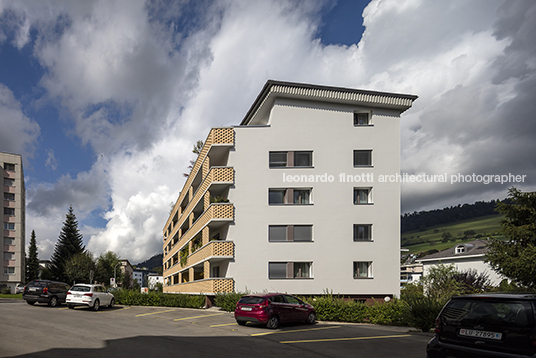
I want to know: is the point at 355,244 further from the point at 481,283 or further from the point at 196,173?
the point at 196,173

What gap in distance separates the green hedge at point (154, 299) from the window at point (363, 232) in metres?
12.0

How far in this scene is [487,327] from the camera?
269 inches

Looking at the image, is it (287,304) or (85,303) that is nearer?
(287,304)

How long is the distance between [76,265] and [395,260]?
5915 cm

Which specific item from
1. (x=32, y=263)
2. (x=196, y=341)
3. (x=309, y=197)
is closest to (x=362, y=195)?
(x=309, y=197)

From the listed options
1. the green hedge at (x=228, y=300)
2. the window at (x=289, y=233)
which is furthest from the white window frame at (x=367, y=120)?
the green hedge at (x=228, y=300)

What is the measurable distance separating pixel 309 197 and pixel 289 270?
17.8 ft

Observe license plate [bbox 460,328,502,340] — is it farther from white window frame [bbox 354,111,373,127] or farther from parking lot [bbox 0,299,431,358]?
white window frame [bbox 354,111,373,127]

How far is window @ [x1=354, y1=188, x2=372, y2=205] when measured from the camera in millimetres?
29938

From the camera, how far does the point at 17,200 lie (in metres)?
74.6

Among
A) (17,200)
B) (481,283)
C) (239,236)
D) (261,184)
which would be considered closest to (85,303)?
(239,236)

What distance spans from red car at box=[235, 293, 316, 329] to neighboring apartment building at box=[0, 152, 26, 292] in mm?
68772

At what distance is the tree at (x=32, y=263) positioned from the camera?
86625mm

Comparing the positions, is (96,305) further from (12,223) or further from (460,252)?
(460,252)
